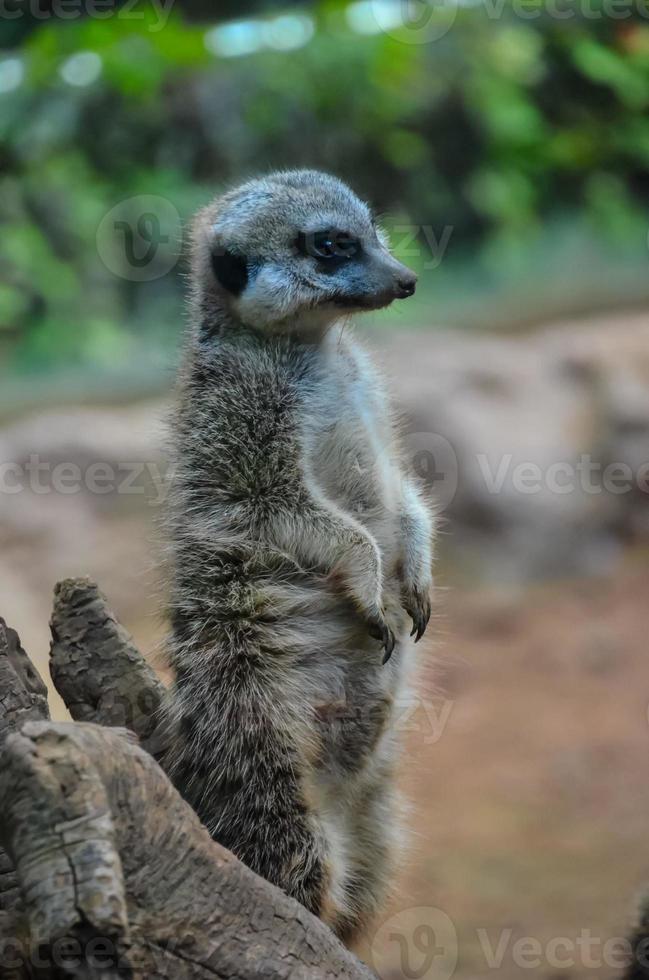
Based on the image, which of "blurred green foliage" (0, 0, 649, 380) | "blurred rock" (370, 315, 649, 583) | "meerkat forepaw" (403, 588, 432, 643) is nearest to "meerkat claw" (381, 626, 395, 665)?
"meerkat forepaw" (403, 588, 432, 643)

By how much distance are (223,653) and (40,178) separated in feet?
18.8

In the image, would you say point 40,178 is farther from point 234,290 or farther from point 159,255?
point 234,290

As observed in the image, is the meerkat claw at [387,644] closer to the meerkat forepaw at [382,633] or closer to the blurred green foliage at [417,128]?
the meerkat forepaw at [382,633]

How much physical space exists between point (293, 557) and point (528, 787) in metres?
2.86

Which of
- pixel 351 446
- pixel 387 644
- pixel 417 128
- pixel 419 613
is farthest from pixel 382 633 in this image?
pixel 417 128

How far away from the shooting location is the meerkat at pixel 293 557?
2.28 meters

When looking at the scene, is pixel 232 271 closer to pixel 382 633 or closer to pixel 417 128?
pixel 382 633

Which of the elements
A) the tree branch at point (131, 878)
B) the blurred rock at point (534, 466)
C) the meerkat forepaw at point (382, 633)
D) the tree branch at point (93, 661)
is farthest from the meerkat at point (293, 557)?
the blurred rock at point (534, 466)

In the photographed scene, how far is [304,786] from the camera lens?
227 centimetres

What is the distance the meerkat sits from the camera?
2.28 meters

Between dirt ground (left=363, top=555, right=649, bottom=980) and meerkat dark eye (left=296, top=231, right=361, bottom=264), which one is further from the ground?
meerkat dark eye (left=296, top=231, right=361, bottom=264)

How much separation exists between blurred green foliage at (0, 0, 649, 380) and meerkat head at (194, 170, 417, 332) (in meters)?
5.00

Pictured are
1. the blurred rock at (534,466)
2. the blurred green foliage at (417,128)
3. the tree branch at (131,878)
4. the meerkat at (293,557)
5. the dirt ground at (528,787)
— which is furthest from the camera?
the blurred green foliage at (417,128)

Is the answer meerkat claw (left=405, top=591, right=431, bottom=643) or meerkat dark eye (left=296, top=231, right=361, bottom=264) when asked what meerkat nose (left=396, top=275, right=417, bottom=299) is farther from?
meerkat claw (left=405, top=591, right=431, bottom=643)
